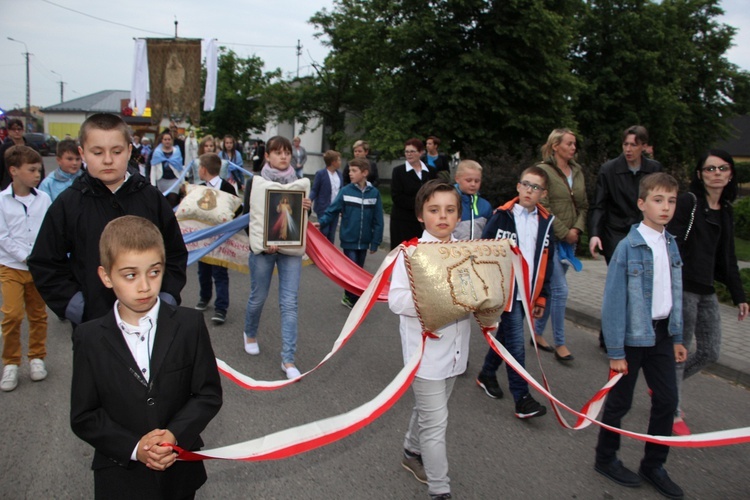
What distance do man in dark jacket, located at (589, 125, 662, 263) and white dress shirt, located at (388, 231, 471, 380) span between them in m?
2.86

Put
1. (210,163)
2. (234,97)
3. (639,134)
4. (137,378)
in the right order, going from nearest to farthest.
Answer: (137,378)
(639,134)
(210,163)
(234,97)

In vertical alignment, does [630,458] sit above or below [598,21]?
below

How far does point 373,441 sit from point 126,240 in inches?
100

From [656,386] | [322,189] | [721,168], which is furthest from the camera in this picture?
[322,189]

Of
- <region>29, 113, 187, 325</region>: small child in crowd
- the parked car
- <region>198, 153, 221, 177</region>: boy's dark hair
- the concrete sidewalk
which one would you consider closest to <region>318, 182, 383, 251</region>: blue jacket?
<region>198, 153, 221, 177</region>: boy's dark hair

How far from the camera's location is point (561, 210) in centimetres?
595

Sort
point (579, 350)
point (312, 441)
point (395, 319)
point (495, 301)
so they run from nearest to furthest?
point (312, 441), point (495, 301), point (579, 350), point (395, 319)

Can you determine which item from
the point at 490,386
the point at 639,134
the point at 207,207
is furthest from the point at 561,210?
the point at 207,207

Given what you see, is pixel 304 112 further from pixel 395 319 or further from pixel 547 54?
pixel 395 319

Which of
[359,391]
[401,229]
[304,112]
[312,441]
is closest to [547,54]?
[304,112]

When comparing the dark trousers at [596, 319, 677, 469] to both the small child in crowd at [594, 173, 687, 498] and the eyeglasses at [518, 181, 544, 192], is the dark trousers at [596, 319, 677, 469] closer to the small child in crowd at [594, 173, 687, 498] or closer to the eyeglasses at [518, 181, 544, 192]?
the small child in crowd at [594, 173, 687, 498]

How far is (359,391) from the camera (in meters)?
4.94

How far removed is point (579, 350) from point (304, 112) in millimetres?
26940

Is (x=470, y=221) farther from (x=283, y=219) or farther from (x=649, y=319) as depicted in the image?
(x=649, y=319)
